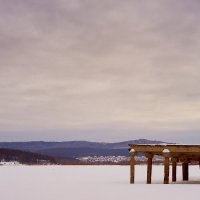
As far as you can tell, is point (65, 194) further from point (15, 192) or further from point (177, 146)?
point (177, 146)

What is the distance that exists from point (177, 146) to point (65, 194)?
24.3ft

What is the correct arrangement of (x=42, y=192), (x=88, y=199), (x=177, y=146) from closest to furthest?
1. (x=88, y=199)
2. (x=42, y=192)
3. (x=177, y=146)

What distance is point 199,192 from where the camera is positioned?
740 inches

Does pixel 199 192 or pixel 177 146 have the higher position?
pixel 177 146

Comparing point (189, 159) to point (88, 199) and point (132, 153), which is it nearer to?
point (132, 153)

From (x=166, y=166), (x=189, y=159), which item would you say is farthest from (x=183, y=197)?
(x=189, y=159)

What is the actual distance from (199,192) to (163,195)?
1.94 meters

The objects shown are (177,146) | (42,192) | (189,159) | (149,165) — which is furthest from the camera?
(189,159)

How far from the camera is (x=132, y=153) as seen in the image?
24219 millimetres

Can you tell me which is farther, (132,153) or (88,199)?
(132,153)

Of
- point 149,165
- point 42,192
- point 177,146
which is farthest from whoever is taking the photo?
point 149,165

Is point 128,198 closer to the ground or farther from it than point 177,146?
closer to the ground

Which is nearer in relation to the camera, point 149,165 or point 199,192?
point 199,192

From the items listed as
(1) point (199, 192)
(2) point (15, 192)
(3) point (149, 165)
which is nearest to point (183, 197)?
(1) point (199, 192)
